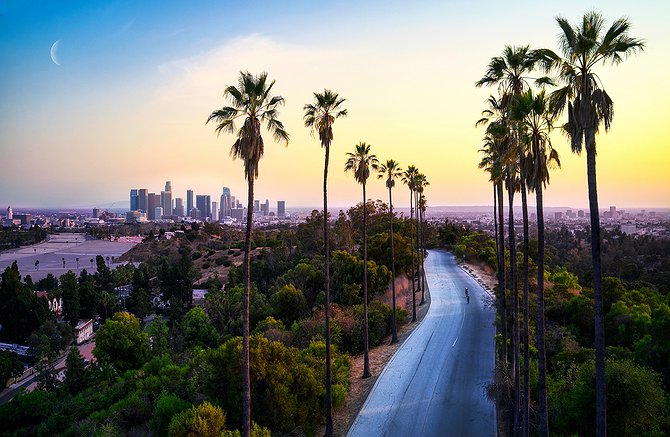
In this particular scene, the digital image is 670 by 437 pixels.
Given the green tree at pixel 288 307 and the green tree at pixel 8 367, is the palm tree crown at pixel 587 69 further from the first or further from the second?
the green tree at pixel 8 367

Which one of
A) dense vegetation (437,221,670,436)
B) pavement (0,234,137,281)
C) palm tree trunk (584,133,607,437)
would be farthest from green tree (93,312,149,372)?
pavement (0,234,137,281)

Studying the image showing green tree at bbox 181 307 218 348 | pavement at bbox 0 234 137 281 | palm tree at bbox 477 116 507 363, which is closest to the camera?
palm tree at bbox 477 116 507 363

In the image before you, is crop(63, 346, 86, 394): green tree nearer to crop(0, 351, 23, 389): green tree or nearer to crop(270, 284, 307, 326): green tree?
crop(0, 351, 23, 389): green tree

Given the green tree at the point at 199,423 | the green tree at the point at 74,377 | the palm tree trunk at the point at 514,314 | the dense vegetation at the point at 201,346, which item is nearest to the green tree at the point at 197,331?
the dense vegetation at the point at 201,346

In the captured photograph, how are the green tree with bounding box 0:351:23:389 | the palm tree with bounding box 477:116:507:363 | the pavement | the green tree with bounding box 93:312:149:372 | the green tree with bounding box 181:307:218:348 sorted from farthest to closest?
the pavement, the green tree with bounding box 181:307:218:348, the green tree with bounding box 0:351:23:389, the green tree with bounding box 93:312:149:372, the palm tree with bounding box 477:116:507:363

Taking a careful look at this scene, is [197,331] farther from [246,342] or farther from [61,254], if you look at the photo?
[61,254]

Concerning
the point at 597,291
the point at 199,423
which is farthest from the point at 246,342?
the point at 597,291
